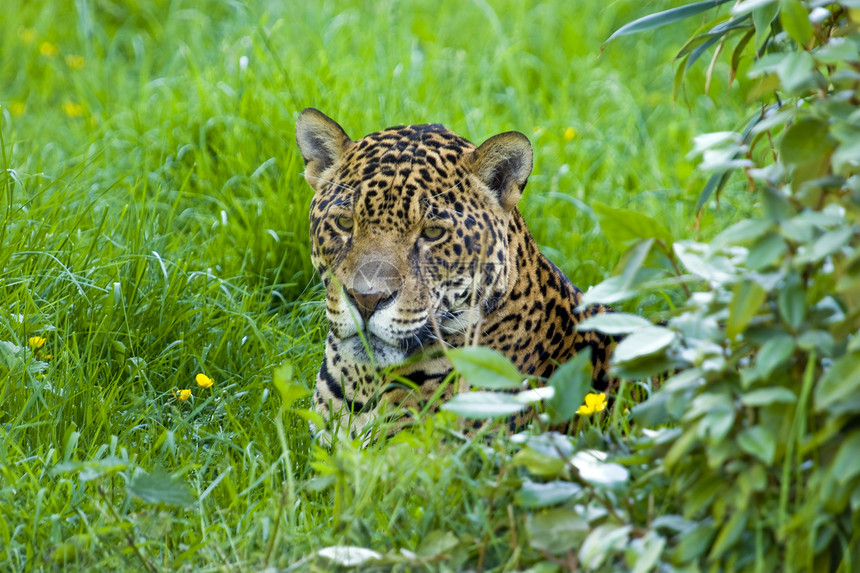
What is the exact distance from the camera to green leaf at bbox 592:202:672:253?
2.63 metres

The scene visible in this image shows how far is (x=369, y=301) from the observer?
11.8 feet

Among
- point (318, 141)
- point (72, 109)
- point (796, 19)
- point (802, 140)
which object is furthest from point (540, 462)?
point (72, 109)

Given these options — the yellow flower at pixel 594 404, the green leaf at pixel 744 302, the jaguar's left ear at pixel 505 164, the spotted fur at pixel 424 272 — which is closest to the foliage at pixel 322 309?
the green leaf at pixel 744 302

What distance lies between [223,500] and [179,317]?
1.24m

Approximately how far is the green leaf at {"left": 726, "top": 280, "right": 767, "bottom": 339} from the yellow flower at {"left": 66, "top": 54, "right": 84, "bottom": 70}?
22.7 feet

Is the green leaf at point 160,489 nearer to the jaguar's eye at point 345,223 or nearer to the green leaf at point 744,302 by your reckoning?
the jaguar's eye at point 345,223

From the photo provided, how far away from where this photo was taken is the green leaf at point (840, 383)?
211cm

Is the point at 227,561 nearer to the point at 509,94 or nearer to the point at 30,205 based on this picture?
the point at 30,205

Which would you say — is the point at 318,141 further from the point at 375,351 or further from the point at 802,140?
the point at 802,140

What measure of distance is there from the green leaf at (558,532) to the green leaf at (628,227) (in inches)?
28.9

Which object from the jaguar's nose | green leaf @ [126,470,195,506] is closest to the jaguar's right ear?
the jaguar's nose

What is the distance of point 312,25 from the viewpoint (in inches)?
321

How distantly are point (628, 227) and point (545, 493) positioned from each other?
29.2 inches

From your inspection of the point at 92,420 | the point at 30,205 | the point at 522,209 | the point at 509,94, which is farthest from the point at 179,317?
the point at 509,94
